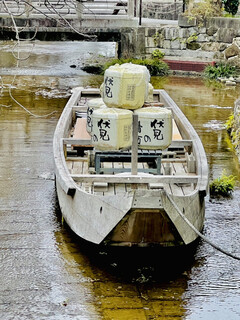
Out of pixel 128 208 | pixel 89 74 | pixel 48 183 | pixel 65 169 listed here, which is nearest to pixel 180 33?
pixel 89 74

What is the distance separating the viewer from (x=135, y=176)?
6523 millimetres

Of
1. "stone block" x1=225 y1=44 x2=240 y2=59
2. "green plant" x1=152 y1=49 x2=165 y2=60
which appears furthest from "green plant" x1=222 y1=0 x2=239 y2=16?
"green plant" x1=152 y1=49 x2=165 y2=60

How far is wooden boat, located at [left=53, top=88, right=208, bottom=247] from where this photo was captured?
229 inches

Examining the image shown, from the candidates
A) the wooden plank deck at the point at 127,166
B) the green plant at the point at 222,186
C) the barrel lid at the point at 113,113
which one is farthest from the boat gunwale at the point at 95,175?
the green plant at the point at 222,186

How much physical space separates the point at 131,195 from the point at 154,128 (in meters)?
1.03

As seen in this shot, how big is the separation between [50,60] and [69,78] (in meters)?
3.48

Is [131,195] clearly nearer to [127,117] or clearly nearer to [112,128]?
[112,128]

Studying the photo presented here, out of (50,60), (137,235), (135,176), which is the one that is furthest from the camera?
(50,60)

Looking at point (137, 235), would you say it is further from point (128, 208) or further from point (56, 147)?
point (56, 147)

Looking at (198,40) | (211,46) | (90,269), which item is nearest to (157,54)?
(198,40)

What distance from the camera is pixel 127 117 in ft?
21.0

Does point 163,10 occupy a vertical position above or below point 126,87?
below

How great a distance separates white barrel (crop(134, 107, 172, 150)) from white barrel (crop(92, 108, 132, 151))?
127 millimetres

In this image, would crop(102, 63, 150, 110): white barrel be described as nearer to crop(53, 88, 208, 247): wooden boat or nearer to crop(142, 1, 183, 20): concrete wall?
crop(53, 88, 208, 247): wooden boat
